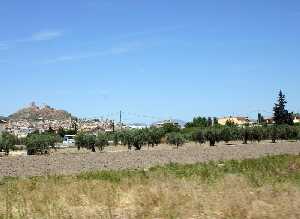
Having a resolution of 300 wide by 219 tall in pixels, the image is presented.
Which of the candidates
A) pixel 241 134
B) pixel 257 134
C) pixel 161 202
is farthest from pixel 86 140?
pixel 161 202

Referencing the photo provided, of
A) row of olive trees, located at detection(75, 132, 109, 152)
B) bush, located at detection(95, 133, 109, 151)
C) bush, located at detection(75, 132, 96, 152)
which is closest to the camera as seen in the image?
bush, located at detection(95, 133, 109, 151)

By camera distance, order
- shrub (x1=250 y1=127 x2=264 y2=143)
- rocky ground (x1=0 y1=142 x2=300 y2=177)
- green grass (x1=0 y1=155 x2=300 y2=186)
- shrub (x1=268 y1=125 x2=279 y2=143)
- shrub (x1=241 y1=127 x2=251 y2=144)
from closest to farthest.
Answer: green grass (x1=0 y1=155 x2=300 y2=186)
rocky ground (x1=0 y1=142 x2=300 y2=177)
shrub (x1=241 y1=127 x2=251 y2=144)
shrub (x1=268 y1=125 x2=279 y2=143)
shrub (x1=250 y1=127 x2=264 y2=143)

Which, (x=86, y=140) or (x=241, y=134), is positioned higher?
(x=241, y=134)

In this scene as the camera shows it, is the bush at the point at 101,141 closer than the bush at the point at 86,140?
Yes

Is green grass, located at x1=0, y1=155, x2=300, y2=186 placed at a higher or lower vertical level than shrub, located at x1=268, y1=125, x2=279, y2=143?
lower

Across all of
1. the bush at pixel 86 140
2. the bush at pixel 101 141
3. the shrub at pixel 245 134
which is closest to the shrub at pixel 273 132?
the shrub at pixel 245 134

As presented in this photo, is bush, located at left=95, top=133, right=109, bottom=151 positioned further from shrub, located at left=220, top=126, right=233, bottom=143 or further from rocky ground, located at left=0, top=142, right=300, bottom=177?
rocky ground, located at left=0, top=142, right=300, bottom=177

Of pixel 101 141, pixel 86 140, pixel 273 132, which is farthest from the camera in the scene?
pixel 273 132

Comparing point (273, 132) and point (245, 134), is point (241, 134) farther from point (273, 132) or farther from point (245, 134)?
point (273, 132)

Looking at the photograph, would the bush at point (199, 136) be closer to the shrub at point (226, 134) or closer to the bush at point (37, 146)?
the shrub at point (226, 134)

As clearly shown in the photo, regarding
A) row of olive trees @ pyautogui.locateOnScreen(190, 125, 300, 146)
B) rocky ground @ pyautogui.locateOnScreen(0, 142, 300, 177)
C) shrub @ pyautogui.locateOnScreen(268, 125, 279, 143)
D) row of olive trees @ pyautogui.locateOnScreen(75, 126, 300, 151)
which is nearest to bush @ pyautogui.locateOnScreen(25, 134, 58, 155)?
row of olive trees @ pyautogui.locateOnScreen(75, 126, 300, 151)

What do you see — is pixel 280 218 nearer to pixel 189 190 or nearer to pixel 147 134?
pixel 189 190

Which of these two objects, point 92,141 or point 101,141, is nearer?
point 101,141

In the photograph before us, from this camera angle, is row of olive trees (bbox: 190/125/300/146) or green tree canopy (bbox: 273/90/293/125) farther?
green tree canopy (bbox: 273/90/293/125)
